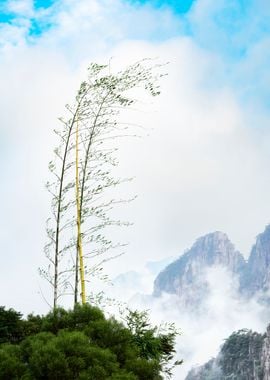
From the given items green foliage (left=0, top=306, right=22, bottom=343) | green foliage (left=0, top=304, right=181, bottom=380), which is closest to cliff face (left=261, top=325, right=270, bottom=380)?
green foliage (left=0, top=306, right=22, bottom=343)

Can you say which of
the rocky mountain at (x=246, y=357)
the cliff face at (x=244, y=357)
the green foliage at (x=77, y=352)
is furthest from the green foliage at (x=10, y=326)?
the cliff face at (x=244, y=357)

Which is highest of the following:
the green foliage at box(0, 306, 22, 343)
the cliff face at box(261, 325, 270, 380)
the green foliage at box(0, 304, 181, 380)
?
the cliff face at box(261, 325, 270, 380)

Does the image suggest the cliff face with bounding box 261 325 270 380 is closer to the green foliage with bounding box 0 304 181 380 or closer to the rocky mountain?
the rocky mountain

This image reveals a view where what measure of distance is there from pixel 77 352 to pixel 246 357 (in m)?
92.7

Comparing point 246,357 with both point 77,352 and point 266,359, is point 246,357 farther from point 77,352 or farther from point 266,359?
point 77,352

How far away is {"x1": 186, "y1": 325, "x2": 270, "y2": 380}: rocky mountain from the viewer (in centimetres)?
8446

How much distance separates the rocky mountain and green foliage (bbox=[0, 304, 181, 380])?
264 feet

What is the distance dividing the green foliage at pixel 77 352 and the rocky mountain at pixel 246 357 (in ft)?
264

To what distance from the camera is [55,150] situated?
10531mm

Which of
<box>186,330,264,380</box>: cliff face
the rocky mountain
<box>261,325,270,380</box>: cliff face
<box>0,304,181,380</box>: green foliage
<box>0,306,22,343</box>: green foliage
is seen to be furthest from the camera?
<box>186,330,264,380</box>: cliff face

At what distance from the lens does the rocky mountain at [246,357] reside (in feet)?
277

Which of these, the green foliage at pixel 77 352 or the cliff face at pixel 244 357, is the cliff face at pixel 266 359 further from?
the green foliage at pixel 77 352

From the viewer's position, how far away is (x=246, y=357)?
93.7m

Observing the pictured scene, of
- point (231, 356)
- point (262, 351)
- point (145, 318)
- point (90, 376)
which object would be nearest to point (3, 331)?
point (145, 318)
